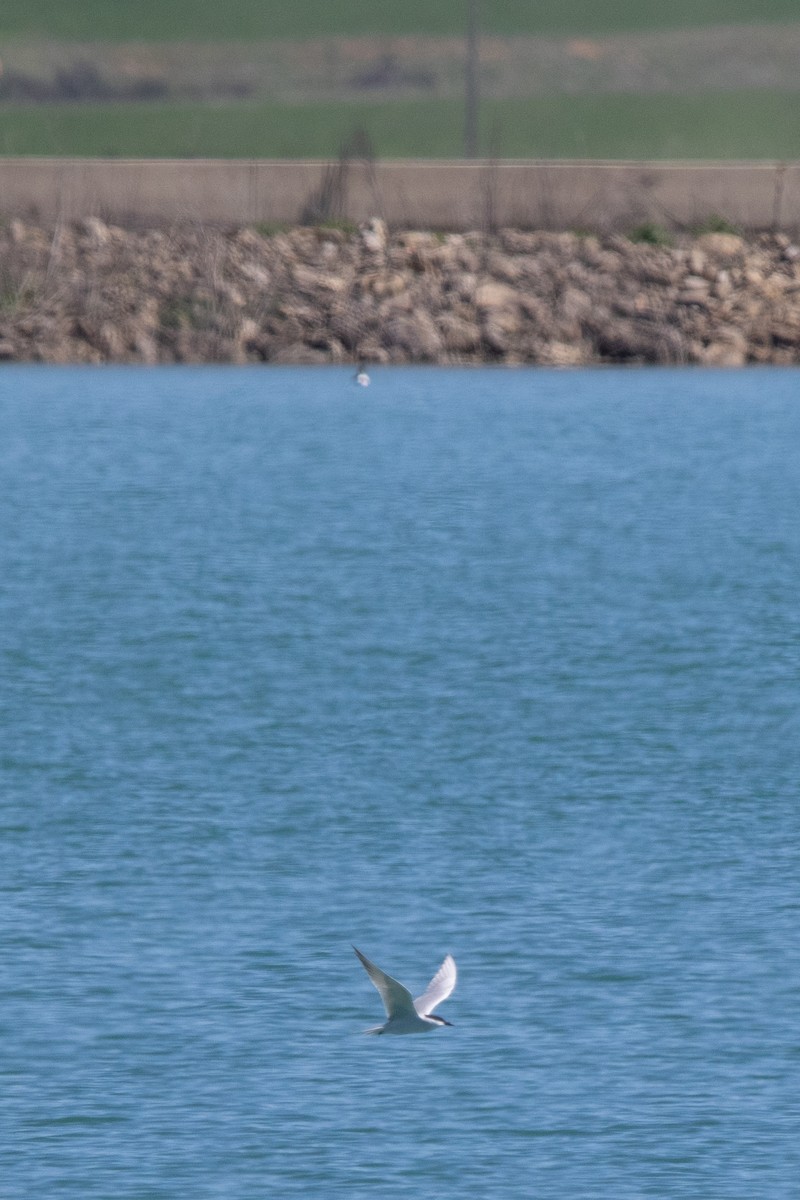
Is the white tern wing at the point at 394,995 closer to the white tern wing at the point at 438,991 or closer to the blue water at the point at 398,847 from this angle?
the white tern wing at the point at 438,991

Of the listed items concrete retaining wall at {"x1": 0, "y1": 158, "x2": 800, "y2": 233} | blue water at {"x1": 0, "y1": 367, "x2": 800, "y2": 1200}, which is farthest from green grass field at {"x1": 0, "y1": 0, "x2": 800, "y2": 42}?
blue water at {"x1": 0, "y1": 367, "x2": 800, "y2": 1200}

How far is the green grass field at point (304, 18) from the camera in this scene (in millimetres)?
61312

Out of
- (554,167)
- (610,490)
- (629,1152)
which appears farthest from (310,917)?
(554,167)

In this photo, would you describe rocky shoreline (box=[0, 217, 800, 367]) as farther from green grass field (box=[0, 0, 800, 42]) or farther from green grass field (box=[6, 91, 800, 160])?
green grass field (box=[0, 0, 800, 42])

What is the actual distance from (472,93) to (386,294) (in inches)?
480

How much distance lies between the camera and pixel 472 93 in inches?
2255

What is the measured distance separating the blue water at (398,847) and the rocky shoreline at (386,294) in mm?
12109

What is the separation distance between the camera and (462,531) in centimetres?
3241

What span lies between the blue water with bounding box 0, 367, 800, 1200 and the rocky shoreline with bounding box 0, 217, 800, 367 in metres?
12.1

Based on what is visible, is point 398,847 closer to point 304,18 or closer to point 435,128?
point 435,128

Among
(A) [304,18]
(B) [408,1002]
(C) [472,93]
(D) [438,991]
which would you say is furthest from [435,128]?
(B) [408,1002]

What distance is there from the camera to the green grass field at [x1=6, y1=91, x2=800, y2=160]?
184 feet

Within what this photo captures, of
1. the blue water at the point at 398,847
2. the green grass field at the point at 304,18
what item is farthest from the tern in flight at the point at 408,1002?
the green grass field at the point at 304,18

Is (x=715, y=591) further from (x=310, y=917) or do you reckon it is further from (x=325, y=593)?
(x=310, y=917)
